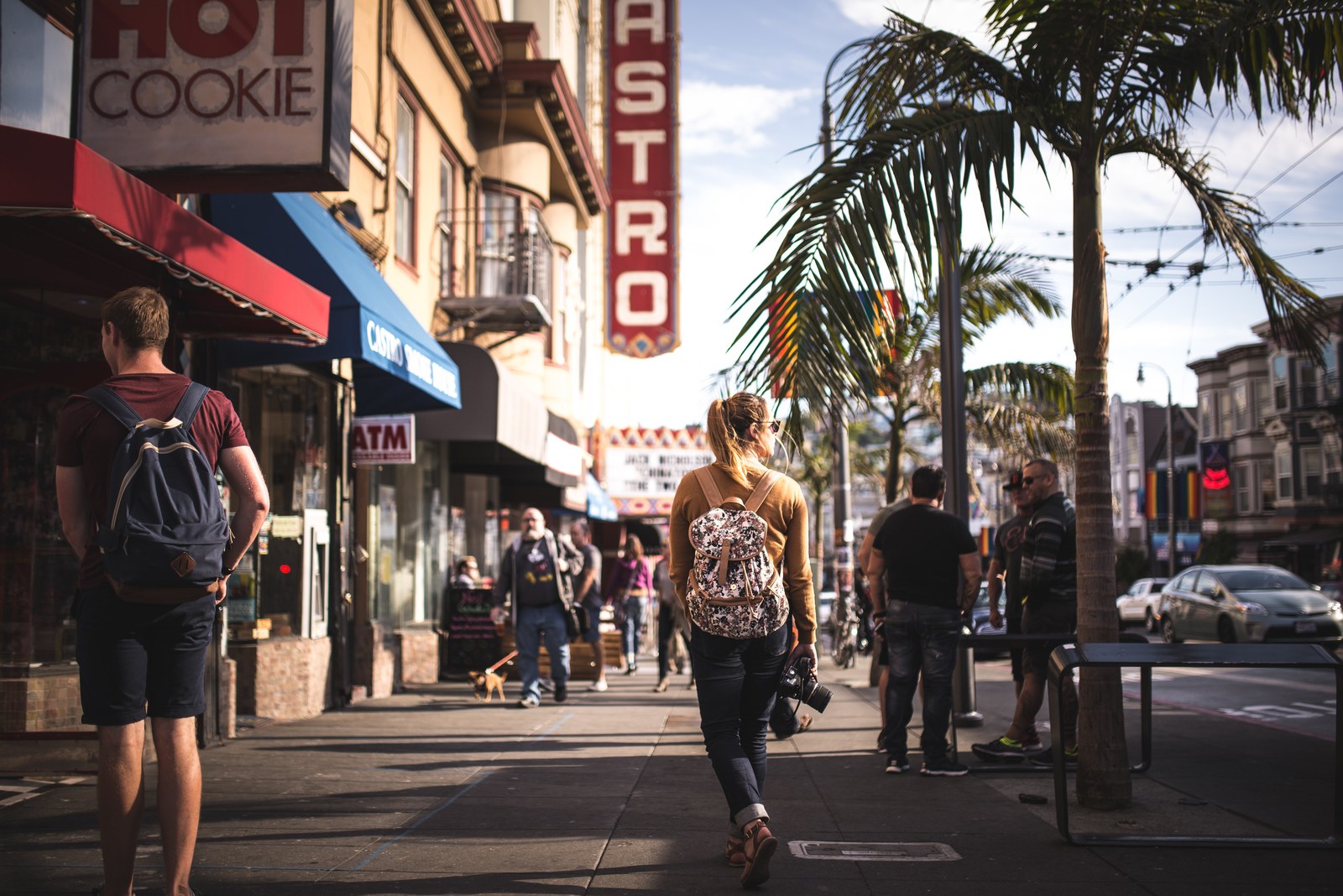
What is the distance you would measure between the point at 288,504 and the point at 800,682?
7374 millimetres

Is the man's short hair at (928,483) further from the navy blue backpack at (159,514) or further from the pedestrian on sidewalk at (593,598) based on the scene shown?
the pedestrian on sidewalk at (593,598)

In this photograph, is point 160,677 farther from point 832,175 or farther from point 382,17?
point 382,17

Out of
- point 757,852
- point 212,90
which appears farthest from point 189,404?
point 212,90

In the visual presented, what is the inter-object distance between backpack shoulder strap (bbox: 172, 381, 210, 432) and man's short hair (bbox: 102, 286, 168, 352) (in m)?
0.21

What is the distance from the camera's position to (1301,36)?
251 inches

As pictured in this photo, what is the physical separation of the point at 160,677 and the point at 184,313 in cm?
405

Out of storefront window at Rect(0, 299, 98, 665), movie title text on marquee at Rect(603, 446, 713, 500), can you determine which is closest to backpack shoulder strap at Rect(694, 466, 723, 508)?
storefront window at Rect(0, 299, 98, 665)

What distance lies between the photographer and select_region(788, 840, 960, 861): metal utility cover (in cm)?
532

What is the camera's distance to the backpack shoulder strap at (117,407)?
4047mm

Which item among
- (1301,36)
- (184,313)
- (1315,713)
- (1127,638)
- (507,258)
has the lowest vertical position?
(1315,713)

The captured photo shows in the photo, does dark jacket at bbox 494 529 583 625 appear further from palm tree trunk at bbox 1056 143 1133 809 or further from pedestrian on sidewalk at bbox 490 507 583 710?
palm tree trunk at bbox 1056 143 1133 809

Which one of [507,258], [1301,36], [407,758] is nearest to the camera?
[1301,36]

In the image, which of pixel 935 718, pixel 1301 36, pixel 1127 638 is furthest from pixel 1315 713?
pixel 1301 36

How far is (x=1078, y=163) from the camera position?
6625 millimetres
